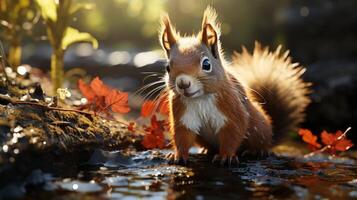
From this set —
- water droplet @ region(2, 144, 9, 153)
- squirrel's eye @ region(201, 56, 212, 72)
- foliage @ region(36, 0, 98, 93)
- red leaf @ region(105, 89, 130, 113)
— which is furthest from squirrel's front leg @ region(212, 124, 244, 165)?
foliage @ region(36, 0, 98, 93)

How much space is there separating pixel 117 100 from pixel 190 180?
0.82 m

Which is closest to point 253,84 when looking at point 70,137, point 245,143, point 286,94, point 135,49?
point 286,94

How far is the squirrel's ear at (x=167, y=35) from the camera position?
134 inches

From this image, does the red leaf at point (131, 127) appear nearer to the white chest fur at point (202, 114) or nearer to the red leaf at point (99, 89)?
the red leaf at point (99, 89)

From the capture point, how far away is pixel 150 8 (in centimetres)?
527

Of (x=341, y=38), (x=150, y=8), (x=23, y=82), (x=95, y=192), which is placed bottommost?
(x=95, y=192)

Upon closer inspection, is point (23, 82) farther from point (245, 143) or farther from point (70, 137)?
point (245, 143)

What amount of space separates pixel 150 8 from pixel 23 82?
76.8 inches

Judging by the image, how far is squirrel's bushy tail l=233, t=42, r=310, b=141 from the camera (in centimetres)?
411

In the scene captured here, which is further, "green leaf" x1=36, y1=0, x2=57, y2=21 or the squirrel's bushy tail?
"green leaf" x1=36, y1=0, x2=57, y2=21

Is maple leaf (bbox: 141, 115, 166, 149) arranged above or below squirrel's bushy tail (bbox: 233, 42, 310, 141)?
below

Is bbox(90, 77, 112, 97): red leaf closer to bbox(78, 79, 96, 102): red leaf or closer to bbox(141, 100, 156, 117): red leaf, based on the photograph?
bbox(78, 79, 96, 102): red leaf

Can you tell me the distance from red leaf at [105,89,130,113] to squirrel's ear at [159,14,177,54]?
1.26 ft

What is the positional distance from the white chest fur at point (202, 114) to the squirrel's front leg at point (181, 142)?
1.4 inches
